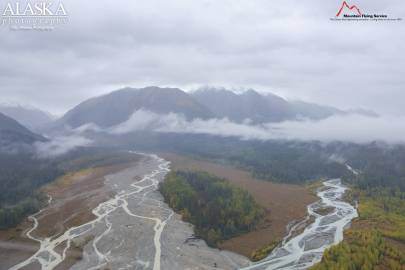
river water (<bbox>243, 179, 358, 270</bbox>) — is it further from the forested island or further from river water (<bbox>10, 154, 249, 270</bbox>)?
the forested island

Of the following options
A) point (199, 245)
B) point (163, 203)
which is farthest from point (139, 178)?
point (199, 245)

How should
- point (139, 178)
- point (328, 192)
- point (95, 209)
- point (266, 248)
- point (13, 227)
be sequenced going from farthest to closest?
point (139, 178) → point (328, 192) → point (95, 209) → point (13, 227) → point (266, 248)

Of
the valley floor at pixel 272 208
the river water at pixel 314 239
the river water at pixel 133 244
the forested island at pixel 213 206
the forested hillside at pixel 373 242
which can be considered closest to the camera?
the forested hillside at pixel 373 242

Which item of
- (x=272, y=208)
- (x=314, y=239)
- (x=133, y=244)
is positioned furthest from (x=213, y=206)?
(x=133, y=244)

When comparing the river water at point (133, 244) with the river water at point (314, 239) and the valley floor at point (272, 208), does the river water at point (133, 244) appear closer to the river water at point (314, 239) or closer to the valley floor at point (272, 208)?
the river water at point (314, 239)

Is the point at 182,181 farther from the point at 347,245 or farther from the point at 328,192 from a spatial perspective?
the point at 347,245

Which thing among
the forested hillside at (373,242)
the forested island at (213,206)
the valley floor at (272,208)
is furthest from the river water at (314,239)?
the forested island at (213,206)
